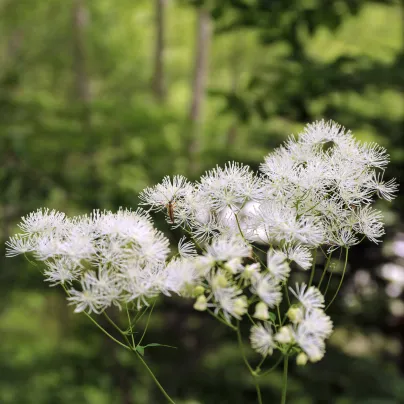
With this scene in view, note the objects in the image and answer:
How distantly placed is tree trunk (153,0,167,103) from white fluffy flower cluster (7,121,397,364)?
5.10 metres

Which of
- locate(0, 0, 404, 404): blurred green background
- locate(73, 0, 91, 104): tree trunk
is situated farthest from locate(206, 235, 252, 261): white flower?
locate(73, 0, 91, 104): tree trunk

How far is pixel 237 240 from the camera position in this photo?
69cm

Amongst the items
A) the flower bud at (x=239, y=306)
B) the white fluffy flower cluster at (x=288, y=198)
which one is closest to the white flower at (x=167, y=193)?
the white fluffy flower cluster at (x=288, y=198)

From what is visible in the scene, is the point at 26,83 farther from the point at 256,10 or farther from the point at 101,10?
the point at 256,10

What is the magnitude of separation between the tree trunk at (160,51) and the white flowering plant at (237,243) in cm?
510

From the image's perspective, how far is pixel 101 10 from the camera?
7.25 meters

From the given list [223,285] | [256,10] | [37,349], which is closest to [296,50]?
[256,10]

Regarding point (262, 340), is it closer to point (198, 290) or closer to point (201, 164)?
point (198, 290)

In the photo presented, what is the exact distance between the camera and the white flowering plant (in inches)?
26.1

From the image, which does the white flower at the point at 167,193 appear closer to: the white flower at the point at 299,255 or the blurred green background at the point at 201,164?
the white flower at the point at 299,255

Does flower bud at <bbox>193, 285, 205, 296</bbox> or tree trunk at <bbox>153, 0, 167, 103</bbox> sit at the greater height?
tree trunk at <bbox>153, 0, 167, 103</bbox>

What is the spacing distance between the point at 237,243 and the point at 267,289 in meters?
0.07

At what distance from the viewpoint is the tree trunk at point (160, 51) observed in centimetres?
590

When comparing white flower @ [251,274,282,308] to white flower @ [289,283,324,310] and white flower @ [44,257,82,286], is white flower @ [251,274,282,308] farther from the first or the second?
white flower @ [44,257,82,286]
